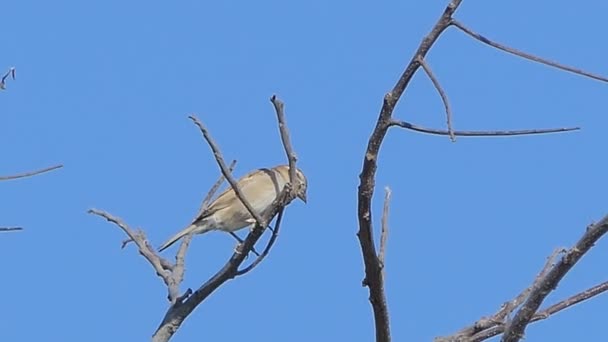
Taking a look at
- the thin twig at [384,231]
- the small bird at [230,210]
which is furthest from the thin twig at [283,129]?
the small bird at [230,210]

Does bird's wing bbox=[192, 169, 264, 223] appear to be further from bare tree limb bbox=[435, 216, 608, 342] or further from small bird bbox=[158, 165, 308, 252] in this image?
bare tree limb bbox=[435, 216, 608, 342]

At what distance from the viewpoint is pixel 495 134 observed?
2.61 meters

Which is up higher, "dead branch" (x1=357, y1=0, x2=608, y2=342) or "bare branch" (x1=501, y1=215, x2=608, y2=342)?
"dead branch" (x1=357, y1=0, x2=608, y2=342)

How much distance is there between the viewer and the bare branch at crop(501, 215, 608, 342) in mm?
2387

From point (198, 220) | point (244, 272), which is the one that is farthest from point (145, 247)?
point (198, 220)

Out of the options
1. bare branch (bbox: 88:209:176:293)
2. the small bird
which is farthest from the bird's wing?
bare branch (bbox: 88:209:176:293)

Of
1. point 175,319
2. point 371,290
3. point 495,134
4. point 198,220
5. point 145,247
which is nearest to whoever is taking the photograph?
point 495,134

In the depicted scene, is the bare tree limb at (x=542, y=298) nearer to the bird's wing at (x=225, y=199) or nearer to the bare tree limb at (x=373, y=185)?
the bare tree limb at (x=373, y=185)

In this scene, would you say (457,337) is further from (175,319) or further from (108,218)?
(108,218)

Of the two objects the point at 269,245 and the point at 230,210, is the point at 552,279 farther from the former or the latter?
the point at 230,210

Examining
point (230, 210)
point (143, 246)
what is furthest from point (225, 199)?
point (143, 246)

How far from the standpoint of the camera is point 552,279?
8.02 feet

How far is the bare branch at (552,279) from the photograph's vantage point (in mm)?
2387

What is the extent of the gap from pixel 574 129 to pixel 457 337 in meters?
0.81
